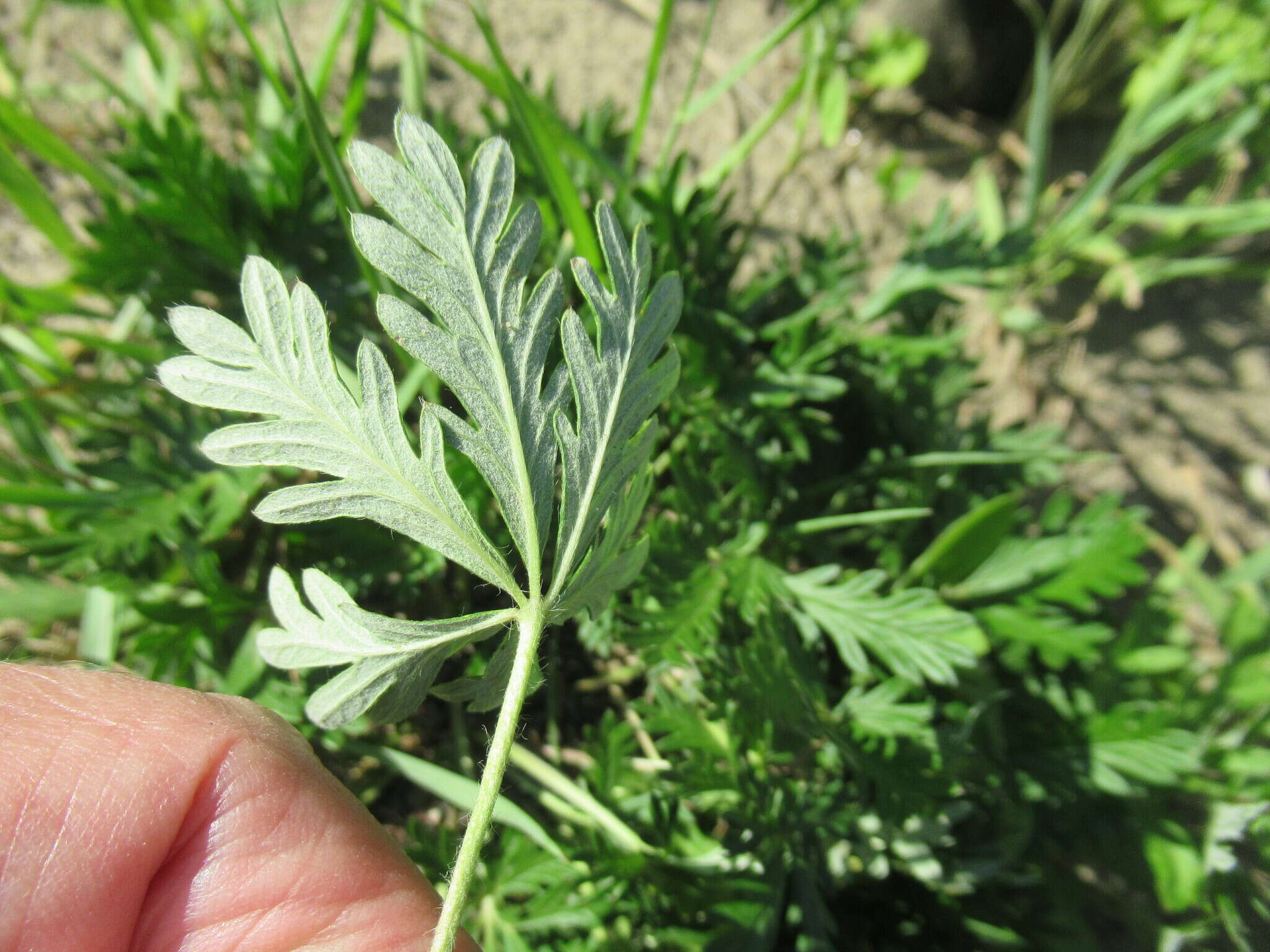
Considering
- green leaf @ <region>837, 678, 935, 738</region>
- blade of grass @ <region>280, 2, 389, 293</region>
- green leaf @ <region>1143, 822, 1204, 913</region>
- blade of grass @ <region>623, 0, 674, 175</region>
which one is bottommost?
green leaf @ <region>1143, 822, 1204, 913</region>

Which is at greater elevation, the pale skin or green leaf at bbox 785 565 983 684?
green leaf at bbox 785 565 983 684

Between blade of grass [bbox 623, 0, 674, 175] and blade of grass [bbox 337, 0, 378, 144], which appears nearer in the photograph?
blade of grass [bbox 623, 0, 674, 175]

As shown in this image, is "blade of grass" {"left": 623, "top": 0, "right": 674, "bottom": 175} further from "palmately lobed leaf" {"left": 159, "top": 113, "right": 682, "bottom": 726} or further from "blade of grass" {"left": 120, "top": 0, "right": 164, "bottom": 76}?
"blade of grass" {"left": 120, "top": 0, "right": 164, "bottom": 76}

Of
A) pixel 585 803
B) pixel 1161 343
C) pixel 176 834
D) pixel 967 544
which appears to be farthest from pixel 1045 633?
pixel 1161 343

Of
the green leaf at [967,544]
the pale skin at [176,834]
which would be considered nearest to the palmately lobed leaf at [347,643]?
the pale skin at [176,834]

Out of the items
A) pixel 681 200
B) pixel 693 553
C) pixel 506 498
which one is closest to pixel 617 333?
pixel 506 498

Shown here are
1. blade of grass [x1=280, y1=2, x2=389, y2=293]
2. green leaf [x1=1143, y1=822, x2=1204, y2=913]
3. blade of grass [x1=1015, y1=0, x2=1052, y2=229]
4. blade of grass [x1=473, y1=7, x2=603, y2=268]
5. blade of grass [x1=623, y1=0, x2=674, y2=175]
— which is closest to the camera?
blade of grass [x1=280, y1=2, x2=389, y2=293]

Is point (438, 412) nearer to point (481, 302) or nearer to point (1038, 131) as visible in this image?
point (481, 302)

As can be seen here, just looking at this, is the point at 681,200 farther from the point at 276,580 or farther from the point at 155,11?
the point at 155,11

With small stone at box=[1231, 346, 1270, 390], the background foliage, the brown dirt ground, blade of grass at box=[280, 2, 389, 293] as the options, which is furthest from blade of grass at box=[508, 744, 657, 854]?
small stone at box=[1231, 346, 1270, 390]
